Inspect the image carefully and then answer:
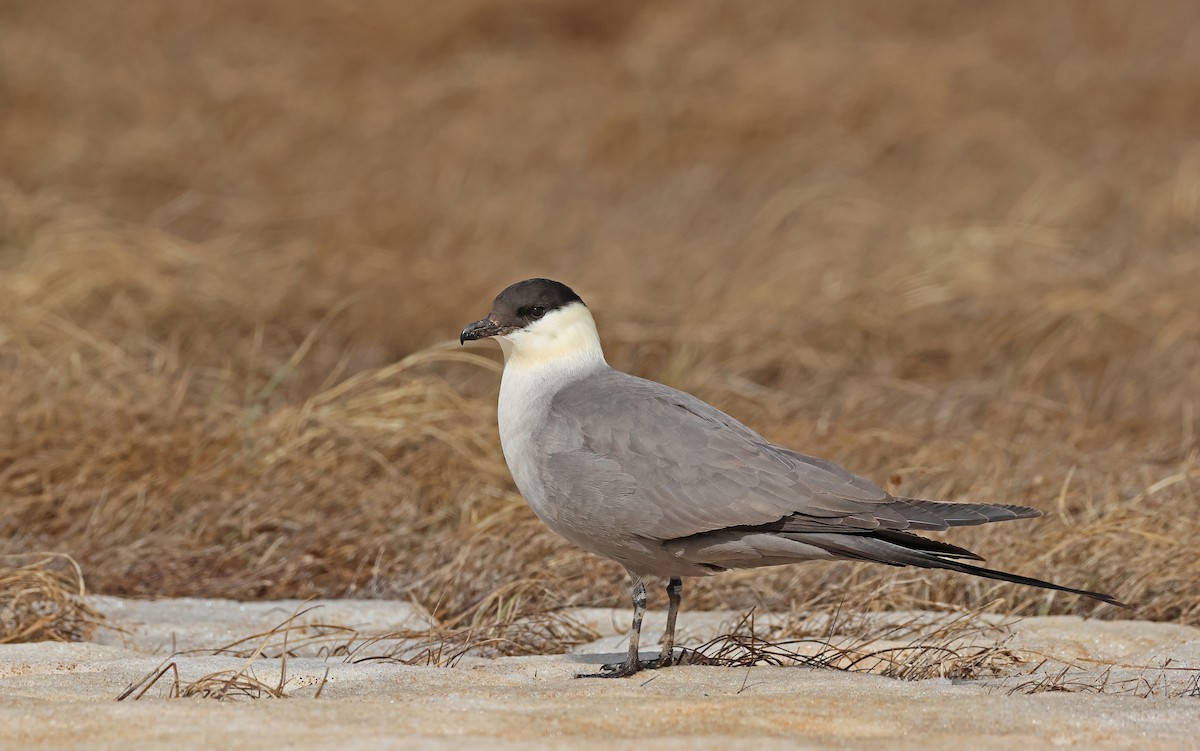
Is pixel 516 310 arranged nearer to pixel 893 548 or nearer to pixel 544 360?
pixel 544 360

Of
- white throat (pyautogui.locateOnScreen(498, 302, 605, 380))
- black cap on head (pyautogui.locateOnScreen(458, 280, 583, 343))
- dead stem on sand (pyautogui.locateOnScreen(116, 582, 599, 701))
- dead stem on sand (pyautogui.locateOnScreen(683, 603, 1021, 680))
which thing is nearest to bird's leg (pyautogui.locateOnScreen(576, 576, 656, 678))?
dead stem on sand (pyautogui.locateOnScreen(683, 603, 1021, 680))

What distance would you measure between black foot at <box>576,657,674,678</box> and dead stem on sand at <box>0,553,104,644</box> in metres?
1.58

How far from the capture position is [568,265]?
9156 mm

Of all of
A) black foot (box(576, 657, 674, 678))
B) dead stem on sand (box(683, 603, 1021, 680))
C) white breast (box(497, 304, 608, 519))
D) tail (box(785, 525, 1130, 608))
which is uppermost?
white breast (box(497, 304, 608, 519))

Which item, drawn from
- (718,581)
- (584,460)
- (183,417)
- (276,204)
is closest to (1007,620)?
(718,581)

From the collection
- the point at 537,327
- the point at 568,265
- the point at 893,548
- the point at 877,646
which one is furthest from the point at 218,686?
the point at 568,265

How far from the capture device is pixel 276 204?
387 inches

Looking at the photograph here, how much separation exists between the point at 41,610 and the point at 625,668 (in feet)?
6.02

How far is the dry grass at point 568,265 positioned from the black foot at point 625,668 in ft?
3.13

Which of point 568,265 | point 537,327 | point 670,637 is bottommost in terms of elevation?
point 670,637

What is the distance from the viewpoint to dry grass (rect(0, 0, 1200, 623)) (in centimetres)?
528

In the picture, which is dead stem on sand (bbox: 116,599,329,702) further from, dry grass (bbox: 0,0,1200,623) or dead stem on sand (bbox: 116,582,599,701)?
dry grass (bbox: 0,0,1200,623)

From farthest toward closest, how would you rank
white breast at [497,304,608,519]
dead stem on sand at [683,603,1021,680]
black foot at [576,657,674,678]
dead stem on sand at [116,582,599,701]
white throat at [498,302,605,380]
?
white throat at [498,302,605,380] < white breast at [497,304,608,519] < dead stem on sand at [116,582,599,701] < dead stem on sand at [683,603,1021,680] < black foot at [576,657,674,678]

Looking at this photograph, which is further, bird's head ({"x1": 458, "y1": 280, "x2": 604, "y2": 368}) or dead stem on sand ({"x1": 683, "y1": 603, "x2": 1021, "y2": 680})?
bird's head ({"x1": 458, "y1": 280, "x2": 604, "y2": 368})
